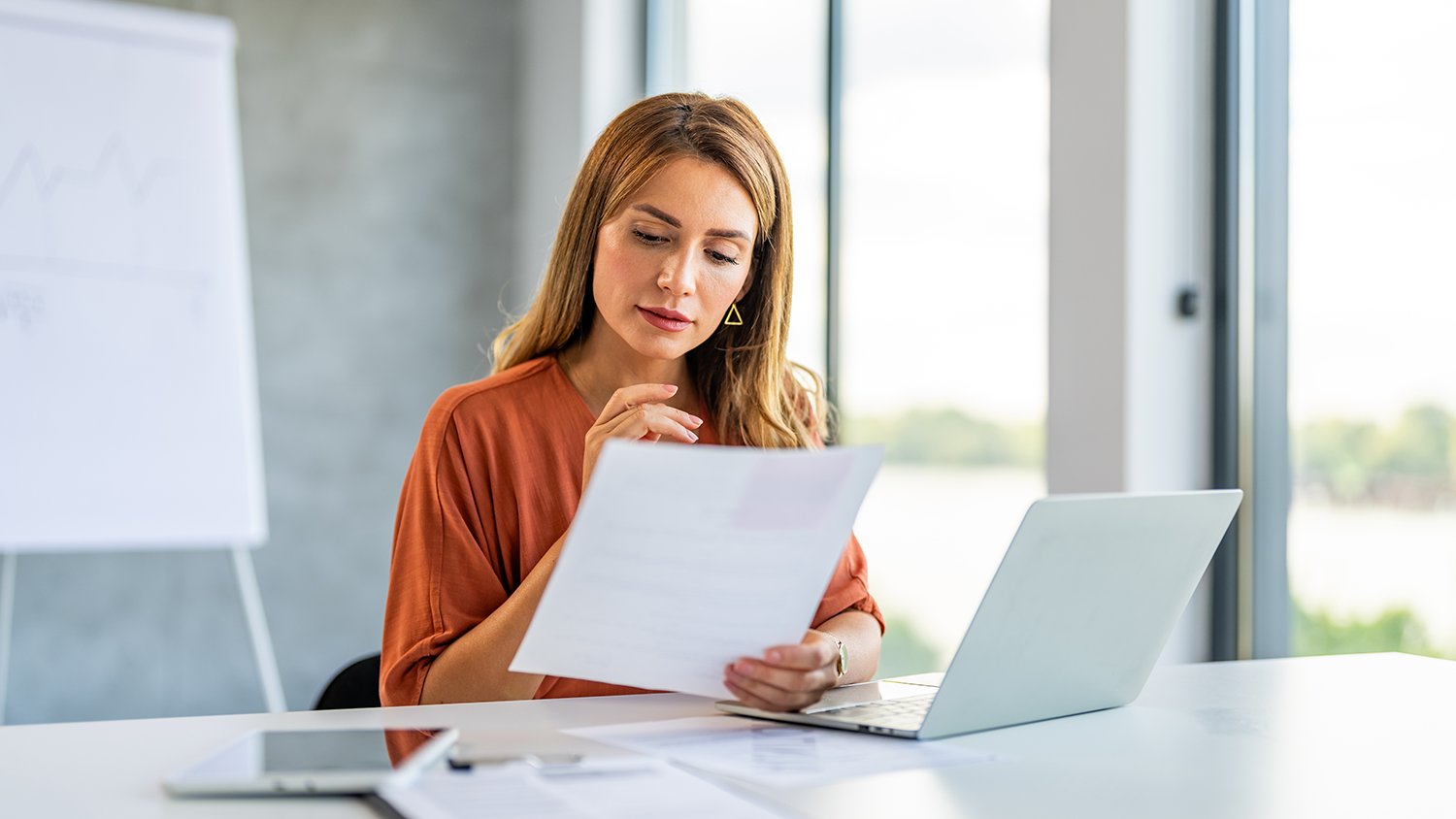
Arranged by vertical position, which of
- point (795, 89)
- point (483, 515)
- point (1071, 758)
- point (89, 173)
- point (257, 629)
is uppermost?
point (795, 89)

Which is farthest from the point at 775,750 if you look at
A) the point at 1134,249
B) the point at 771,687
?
the point at 1134,249

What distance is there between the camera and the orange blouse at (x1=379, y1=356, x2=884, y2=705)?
1.15m

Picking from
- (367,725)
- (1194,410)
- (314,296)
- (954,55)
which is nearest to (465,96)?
(314,296)

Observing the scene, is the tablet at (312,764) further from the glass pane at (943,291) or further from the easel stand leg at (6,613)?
the easel stand leg at (6,613)

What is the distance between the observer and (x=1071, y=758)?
80 centimetres

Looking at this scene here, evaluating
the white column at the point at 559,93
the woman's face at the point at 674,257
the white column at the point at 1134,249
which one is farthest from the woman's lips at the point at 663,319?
the white column at the point at 559,93

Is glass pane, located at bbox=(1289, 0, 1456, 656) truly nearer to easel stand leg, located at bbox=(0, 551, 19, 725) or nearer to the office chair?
Answer: the office chair

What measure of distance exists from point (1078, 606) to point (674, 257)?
0.58m

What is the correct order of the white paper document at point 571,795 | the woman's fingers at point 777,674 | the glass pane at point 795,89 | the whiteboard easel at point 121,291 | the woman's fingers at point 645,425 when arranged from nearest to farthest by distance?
the white paper document at point 571,795 → the woman's fingers at point 777,674 → the woman's fingers at point 645,425 → the whiteboard easel at point 121,291 → the glass pane at point 795,89

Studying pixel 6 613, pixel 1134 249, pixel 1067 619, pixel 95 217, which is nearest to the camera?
pixel 1067 619

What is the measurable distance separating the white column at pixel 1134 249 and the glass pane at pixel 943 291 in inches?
7.1

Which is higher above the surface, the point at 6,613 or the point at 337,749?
the point at 337,749

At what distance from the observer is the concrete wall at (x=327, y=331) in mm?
3102

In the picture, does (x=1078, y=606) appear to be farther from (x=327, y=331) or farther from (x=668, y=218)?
(x=327, y=331)
